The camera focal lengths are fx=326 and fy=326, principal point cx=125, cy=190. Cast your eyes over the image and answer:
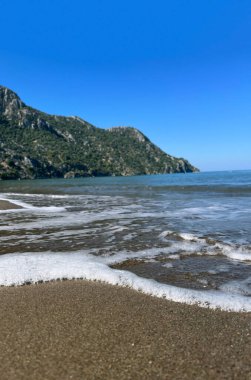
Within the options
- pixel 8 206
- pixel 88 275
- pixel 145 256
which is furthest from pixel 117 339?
pixel 8 206

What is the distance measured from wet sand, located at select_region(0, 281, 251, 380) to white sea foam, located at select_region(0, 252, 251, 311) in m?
0.40

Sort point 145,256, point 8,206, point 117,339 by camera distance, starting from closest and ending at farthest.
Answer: point 117,339 → point 145,256 → point 8,206

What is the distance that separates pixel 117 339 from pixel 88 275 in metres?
3.69

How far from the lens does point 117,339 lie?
16.7 feet

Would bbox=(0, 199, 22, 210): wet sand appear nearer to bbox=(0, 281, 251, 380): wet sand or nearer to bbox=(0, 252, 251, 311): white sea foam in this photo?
bbox=(0, 252, 251, 311): white sea foam

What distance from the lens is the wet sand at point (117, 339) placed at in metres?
4.33

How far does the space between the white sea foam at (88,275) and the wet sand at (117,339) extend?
40 cm

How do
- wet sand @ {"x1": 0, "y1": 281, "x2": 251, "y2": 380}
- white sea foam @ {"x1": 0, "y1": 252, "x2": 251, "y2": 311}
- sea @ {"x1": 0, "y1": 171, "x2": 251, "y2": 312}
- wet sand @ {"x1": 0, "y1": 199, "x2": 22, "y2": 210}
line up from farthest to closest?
wet sand @ {"x1": 0, "y1": 199, "x2": 22, "y2": 210}, sea @ {"x1": 0, "y1": 171, "x2": 251, "y2": 312}, white sea foam @ {"x1": 0, "y1": 252, "x2": 251, "y2": 311}, wet sand @ {"x1": 0, "y1": 281, "x2": 251, "y2": 380}

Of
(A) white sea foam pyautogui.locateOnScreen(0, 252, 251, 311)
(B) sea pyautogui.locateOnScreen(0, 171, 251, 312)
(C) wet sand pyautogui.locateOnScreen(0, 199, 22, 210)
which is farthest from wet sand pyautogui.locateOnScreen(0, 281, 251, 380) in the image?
(C) wet sand pyautogui.locateOnScreen(0, 199, 22, 210)

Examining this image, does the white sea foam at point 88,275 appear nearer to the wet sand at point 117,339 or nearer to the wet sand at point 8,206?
the wet sand at point 117,339

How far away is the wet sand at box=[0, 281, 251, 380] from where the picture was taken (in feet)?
14.2

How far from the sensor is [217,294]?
7.24m

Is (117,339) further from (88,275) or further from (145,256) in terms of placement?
(145,256)

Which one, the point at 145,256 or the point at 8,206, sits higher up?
the point at 145,256
